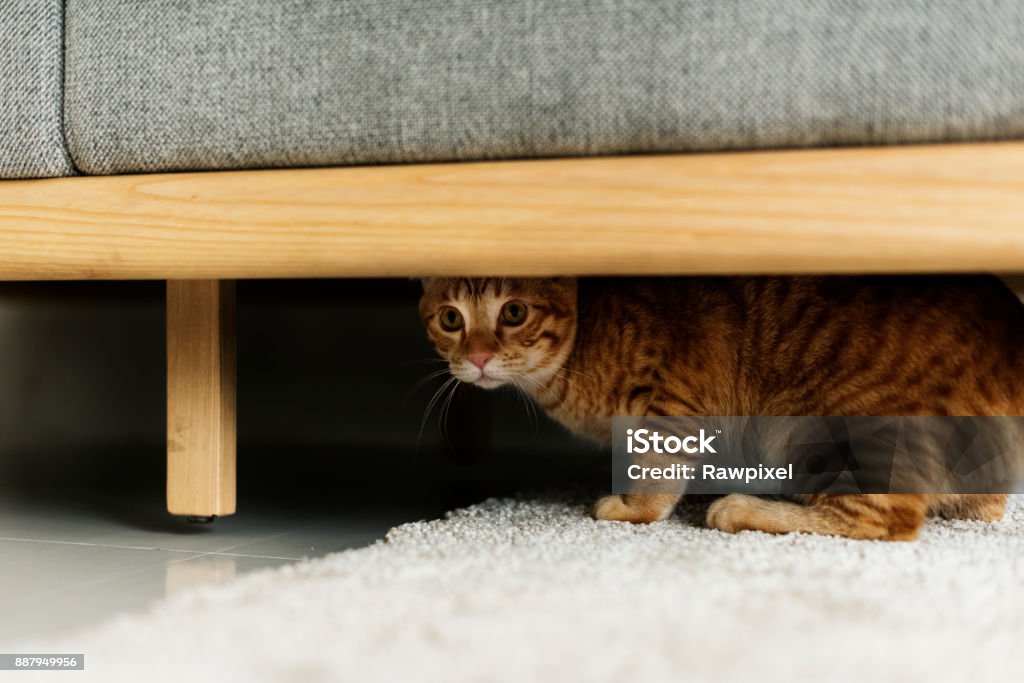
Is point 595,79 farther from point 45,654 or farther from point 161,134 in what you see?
point 45,654

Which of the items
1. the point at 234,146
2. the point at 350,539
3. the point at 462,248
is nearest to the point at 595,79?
the point at 462,248

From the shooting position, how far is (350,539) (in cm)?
125

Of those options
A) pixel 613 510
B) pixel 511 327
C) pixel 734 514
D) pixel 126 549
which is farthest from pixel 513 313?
pixel 126 549

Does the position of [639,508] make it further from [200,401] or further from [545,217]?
[200,401]

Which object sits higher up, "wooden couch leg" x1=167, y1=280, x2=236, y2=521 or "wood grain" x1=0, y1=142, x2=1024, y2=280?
"wood grain" x1=0, y1=142, x2=1024, y2=280

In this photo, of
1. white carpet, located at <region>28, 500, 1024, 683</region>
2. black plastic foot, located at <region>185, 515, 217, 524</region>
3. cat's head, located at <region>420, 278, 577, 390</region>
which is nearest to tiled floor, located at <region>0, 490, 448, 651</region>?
black plastic foot, located at <region>185, 515, 217, 524</region>

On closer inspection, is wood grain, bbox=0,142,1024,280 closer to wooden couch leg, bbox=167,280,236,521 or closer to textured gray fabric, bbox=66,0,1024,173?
textured gray fabric, bbox=66,0,1024,173

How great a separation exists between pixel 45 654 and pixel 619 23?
774mm

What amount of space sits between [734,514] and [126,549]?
30.4 inches

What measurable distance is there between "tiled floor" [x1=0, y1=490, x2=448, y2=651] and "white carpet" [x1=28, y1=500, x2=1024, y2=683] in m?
0.13

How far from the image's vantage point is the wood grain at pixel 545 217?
36.2 inches

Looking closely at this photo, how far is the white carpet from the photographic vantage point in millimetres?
687

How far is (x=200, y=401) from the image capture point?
1251mm

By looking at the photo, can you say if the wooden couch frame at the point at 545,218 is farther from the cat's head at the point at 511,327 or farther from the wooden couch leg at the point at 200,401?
the cat's head at the point at 511,327
